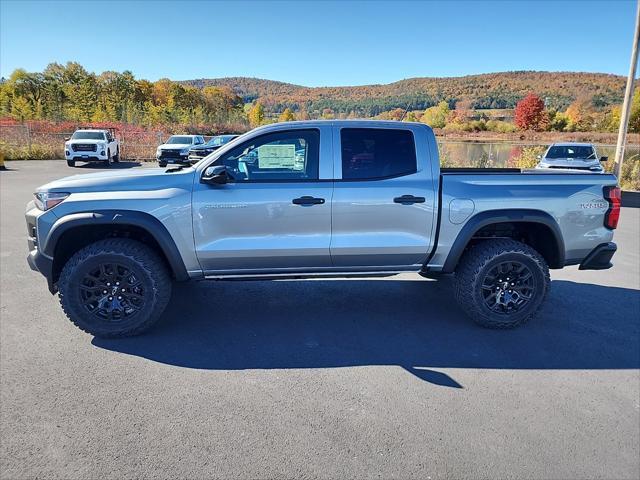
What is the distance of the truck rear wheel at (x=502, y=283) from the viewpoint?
3.98 meters

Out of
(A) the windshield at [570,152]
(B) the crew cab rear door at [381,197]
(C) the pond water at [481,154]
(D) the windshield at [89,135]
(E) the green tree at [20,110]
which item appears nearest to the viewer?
(B) the crew cab rear door at [381,197]

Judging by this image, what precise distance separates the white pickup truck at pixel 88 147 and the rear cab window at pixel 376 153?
21.2 metres

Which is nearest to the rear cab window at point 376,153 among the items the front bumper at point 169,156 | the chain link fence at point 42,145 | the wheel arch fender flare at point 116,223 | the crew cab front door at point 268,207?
the crew cab front door at point 268,207

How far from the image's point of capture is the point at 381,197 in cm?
382

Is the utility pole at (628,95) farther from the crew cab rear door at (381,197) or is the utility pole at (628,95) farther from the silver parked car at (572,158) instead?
the crew cab rear door at (381,197)

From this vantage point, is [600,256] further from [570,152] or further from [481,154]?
[481,154]

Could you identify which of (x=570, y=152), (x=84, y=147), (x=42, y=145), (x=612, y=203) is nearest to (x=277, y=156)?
(x=612, y=203)

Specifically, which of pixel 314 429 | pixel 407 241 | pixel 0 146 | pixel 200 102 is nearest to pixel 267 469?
pixel 314 429

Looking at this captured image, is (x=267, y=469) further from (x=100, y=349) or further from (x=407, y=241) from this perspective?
(x=407, y=241)

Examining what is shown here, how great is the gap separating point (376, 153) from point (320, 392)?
2.18 metres

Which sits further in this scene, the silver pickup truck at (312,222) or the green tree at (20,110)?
the green tree at (20,110)

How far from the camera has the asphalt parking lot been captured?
2.35 metres

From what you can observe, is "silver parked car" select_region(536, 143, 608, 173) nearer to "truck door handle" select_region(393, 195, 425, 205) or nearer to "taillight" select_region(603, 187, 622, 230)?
"taillight" select_region(603, 187, 622, 230)

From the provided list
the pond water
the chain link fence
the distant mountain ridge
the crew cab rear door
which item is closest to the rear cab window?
the crew cab rear door
